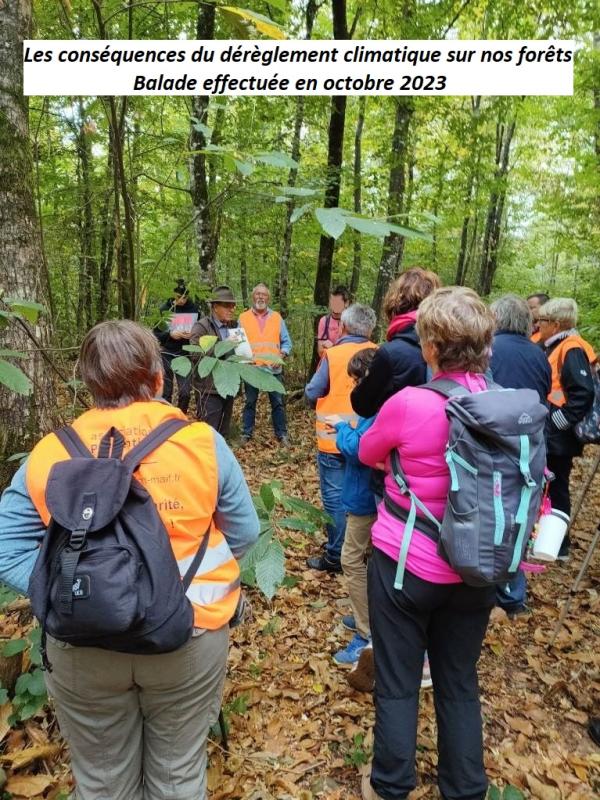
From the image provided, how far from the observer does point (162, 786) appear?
5.66ft

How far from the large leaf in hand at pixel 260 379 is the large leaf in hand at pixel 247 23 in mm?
1086

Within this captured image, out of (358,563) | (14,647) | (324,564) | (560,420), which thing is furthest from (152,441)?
(560,420)

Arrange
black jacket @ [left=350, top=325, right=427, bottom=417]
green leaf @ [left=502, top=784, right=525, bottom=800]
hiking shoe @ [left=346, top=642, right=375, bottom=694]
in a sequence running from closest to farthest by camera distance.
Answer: green leaf @ [left=502, top=784, right=525, bottom=800] < black jacket @ [left=350, top=325, right=427, bottom=417] < hiking shoe @ [left=346, top=642, right=375, bottom=694]

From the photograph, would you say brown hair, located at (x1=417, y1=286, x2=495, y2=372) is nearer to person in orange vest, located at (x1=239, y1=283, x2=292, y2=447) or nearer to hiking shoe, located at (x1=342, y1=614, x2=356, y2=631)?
hiking shoe, located at (x1=342, y1=614, x2=356, y2=631)

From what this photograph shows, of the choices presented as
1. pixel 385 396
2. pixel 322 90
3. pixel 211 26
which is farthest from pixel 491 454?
pixel 211 26

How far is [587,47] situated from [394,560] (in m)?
13.5

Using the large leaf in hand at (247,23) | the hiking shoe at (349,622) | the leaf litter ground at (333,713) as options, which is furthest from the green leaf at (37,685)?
the large leaf in hand at (247,23)

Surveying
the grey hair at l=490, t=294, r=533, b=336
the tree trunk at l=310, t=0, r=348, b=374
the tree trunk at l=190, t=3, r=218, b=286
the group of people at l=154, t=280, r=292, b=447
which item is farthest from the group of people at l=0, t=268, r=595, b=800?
the tree trunk at l=310, t=0, r=348, b=374

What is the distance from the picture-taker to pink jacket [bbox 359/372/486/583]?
193 cm

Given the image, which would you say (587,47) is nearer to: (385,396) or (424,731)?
(385,396)

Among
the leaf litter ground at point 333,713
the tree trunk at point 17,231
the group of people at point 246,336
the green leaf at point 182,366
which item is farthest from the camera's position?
the group of people at point 246,336

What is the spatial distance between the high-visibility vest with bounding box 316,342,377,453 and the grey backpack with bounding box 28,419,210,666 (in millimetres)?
2325

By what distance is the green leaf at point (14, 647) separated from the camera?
2.38 meters

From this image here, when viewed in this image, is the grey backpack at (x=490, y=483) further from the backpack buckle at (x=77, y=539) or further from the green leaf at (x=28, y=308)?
the green leaf at (x=28, y=308)
